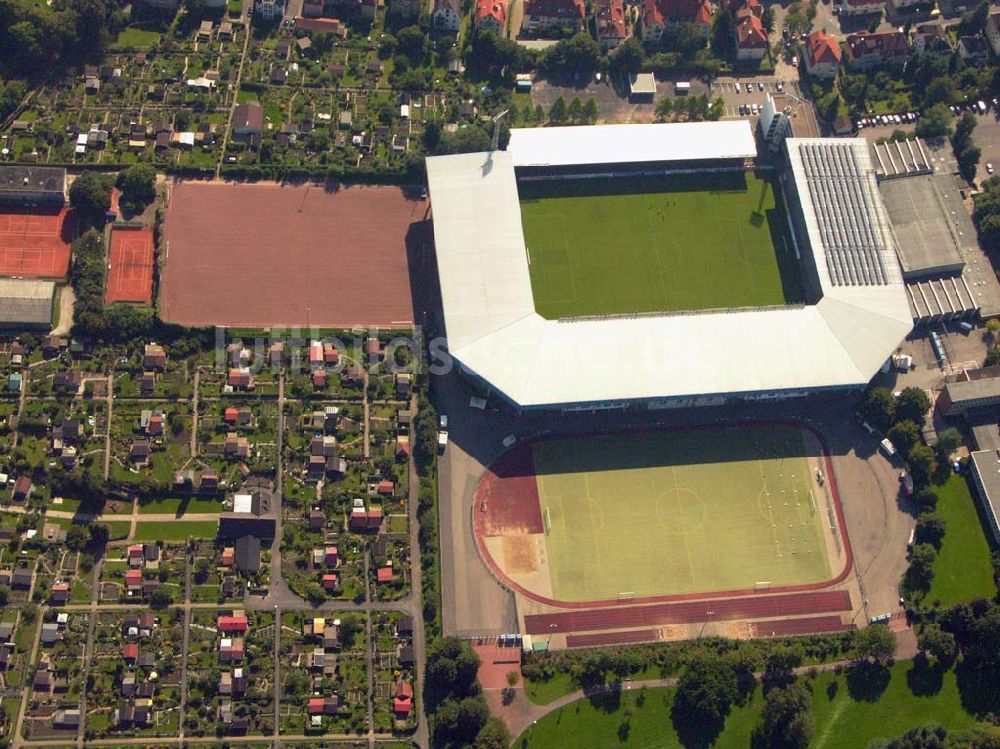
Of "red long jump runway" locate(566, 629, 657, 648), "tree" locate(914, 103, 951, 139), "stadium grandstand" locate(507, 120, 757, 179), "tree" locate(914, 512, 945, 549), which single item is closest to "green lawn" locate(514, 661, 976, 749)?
"red long jump runway" locate(566, 629, 657, 648)

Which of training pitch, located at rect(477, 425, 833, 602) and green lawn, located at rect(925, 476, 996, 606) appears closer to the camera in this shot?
training pitch, located at rect(477, 425, 833, 602)

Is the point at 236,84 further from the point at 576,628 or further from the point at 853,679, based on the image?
the point at 853,679

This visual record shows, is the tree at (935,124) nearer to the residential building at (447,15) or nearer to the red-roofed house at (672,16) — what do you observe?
the red-roofed house at (672,16)

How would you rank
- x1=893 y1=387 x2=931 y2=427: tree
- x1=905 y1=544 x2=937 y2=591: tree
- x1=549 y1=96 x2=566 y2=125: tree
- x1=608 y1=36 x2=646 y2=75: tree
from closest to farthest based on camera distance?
x1=905 y1=544 x2=937 y2=591: tree
x1=893 y1=387 x2=931 y2=427: tree
x1=549 y1=96 x2=566 y2=125: tree
x1=608 y1=36 x2=646 y2=75: tree

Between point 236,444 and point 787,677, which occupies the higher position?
point 236,444

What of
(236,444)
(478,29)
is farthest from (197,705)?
(478,29)

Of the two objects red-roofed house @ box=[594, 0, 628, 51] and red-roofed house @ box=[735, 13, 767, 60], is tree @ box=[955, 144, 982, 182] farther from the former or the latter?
red-roofed house @ box=[594, 0, 628, 51]
